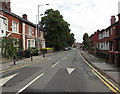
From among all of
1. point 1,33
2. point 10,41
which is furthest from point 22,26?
point 10,41

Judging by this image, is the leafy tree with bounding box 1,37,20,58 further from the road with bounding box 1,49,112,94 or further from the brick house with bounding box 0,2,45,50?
the brick house with bounding box 0,2,45,50

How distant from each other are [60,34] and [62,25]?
4.00m

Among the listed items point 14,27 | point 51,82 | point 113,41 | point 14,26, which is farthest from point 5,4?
point 113,41

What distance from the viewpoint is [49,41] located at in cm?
4756

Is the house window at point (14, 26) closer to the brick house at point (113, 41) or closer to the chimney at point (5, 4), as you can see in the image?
the chimney at point (5, 4)

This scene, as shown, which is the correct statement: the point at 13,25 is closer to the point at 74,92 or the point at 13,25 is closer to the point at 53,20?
the point at 74,92

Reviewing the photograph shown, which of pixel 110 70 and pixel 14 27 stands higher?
pixel 14 27

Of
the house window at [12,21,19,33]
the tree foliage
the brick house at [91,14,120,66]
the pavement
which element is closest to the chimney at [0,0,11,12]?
the house window at [12,21,19,33]

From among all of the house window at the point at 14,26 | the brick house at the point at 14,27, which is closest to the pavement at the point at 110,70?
the brick house at the point at 14,27

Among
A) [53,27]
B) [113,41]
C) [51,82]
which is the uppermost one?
[53,27]

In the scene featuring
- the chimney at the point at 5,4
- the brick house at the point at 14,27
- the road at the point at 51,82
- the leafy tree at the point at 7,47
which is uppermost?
the chimney at the point at 5,4

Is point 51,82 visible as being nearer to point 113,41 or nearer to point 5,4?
point 5,4

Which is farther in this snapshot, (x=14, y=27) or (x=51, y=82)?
(x=14, y=27)

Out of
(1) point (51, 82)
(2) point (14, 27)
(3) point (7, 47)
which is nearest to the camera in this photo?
(1) point (51, 82)
